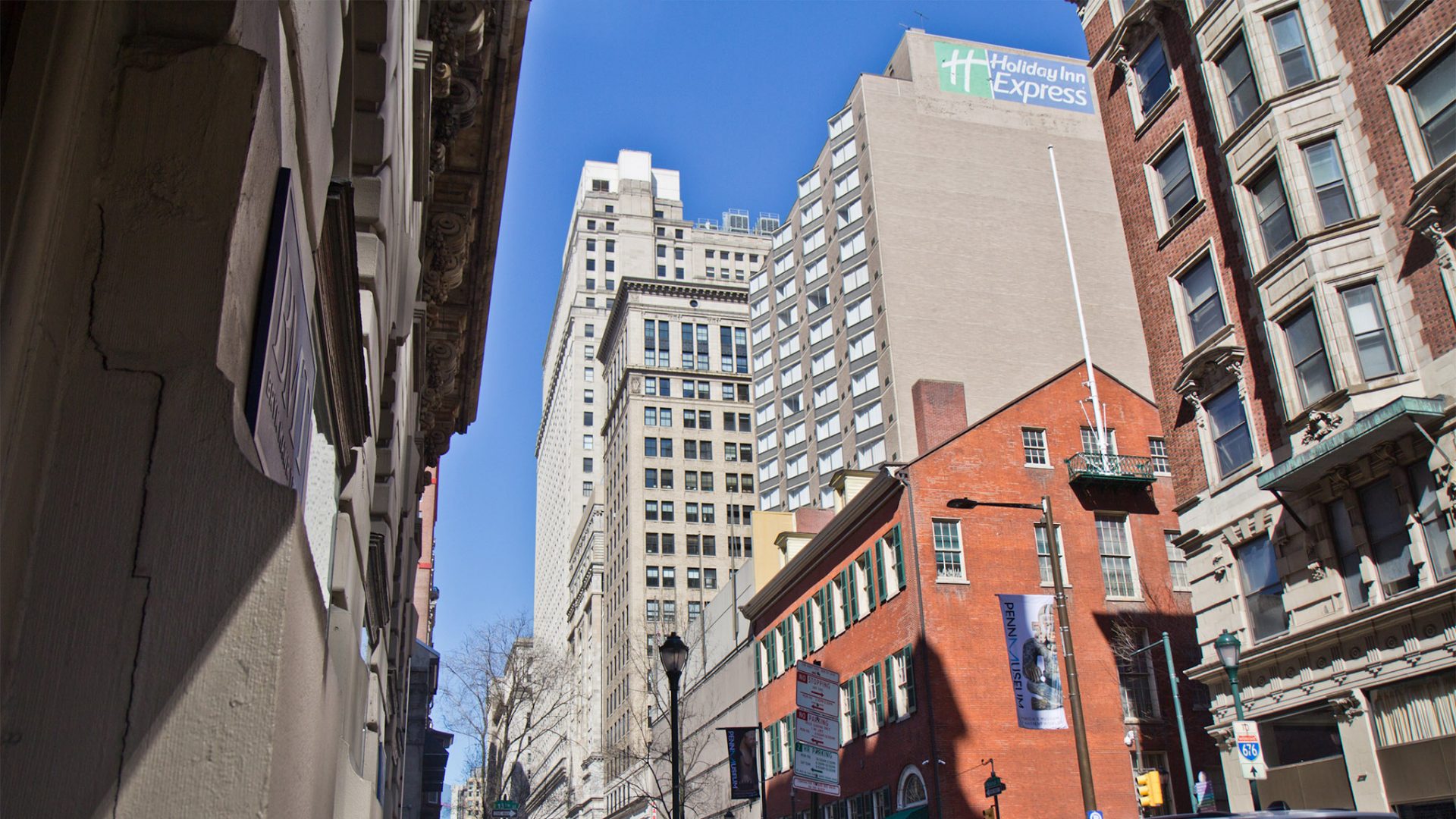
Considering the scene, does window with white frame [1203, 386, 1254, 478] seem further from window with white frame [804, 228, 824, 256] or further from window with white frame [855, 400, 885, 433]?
window with white frame [804, 228, 824, 256]

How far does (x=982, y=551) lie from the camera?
128 feet

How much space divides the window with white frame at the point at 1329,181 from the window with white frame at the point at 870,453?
5119 cm

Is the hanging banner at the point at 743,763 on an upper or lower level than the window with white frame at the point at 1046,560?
lower

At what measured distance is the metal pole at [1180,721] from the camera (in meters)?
31.1

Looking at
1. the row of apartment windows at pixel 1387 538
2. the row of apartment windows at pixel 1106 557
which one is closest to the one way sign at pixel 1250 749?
the row of apartment windows at pixel 1387 538

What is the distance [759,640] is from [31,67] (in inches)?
2073

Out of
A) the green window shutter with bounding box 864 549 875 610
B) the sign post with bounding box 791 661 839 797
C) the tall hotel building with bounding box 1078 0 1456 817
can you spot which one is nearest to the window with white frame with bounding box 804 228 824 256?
the green window shutter with bounding box 864 549 875 610

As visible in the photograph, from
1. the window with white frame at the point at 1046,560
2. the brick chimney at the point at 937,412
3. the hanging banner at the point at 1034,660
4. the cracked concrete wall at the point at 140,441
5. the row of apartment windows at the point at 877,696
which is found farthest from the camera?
the brick chimney at the point at 937,412

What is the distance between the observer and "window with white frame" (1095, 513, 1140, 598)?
3931 centimetres

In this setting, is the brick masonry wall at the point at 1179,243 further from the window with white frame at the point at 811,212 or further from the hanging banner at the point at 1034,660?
the window with white frame at the point at 811,212

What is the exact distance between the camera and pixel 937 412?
148ft

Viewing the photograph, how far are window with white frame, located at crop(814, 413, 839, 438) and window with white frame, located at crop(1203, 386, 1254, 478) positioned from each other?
55.1 meters

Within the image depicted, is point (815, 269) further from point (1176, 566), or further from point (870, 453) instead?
point (1176, 566)

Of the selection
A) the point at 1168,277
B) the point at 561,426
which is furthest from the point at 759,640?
the point at 561,426
